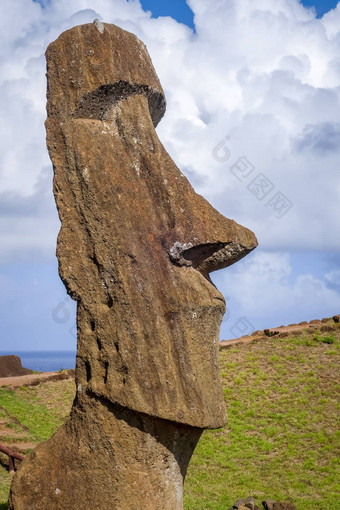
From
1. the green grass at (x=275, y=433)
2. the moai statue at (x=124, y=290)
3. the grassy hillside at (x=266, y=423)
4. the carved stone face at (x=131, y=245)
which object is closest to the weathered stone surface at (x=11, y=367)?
the grassy hillside at (x=266, y=423)

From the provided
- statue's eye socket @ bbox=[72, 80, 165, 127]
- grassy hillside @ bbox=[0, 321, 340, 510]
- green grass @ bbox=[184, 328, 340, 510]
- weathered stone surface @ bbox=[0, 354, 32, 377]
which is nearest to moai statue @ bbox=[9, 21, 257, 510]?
statue's eye socket @ bbox=[72, 80, 165, 127]

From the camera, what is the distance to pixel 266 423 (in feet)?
55.4

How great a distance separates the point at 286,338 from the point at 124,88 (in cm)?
1605

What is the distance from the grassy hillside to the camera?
13.4 meters

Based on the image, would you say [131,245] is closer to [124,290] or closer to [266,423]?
[124,290]

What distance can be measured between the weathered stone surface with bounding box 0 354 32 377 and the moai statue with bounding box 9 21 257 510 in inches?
773

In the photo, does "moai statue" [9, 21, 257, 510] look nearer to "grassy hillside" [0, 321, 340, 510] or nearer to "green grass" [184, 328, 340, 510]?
"grassy hillside" [0, 321, 340, 510]

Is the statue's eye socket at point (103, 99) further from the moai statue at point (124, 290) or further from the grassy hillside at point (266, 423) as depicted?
the grassy hillside at point (266, 423)

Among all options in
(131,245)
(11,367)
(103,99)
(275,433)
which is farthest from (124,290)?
(11,367)

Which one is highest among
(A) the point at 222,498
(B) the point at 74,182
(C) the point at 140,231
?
(B) the point at 74,182

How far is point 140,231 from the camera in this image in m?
7.09

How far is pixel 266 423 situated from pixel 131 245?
1129cm

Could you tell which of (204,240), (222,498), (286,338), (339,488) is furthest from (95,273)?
(286,338)

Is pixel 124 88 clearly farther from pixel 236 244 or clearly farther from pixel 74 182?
pixel 236 244
